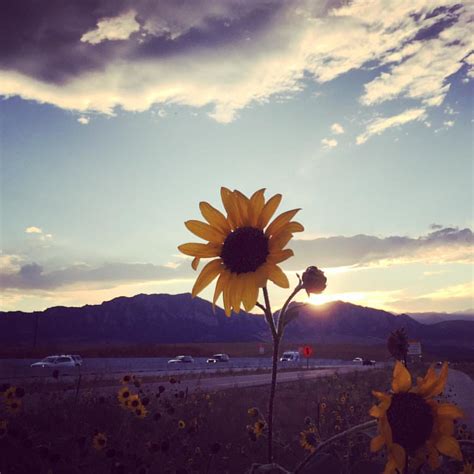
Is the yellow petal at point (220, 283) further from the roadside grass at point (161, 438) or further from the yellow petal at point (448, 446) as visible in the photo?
the yellow petal at point (448, 446)

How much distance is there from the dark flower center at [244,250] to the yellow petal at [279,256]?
62 mm

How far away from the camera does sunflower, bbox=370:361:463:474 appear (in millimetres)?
1886

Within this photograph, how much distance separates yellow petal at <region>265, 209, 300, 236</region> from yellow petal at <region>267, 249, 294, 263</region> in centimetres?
11

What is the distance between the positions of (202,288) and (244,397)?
15415 mm

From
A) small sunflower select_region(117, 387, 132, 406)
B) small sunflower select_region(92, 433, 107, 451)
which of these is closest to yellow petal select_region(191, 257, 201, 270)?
small sunflower select_region(92, 433, 107, 451)

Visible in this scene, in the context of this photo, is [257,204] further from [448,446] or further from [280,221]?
[448,446]

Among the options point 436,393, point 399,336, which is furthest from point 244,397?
point 436,393

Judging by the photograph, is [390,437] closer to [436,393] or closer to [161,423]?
[436,393]

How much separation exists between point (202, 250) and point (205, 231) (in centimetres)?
10

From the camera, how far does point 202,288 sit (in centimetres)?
221

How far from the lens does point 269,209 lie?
2152 millimetres

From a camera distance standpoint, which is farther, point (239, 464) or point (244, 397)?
point (244, 397)

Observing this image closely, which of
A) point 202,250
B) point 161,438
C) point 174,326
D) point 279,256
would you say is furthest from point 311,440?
point 174,326

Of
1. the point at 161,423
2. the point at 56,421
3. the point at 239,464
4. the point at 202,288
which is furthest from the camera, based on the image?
the point at 161,423
